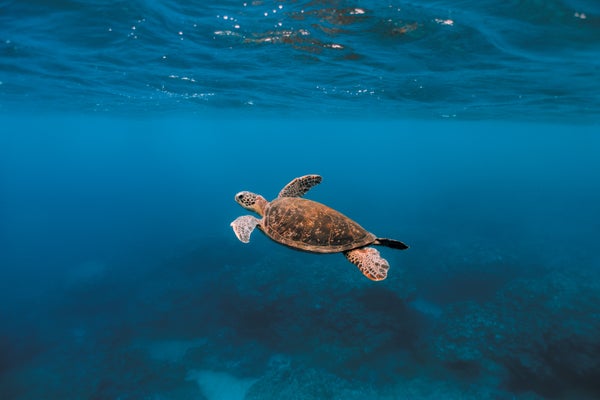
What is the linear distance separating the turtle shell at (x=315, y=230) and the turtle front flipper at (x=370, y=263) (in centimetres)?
16

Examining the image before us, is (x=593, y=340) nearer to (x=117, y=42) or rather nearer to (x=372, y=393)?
(x=372, y=393)

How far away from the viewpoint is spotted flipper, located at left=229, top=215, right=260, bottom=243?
5.37 m

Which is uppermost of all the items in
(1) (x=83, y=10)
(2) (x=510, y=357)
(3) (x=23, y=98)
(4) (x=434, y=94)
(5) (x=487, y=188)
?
(1) (x=83, y=10)

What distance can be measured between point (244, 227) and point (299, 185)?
1.97 meters

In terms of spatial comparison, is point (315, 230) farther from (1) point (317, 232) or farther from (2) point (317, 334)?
(2) point (317, 334)

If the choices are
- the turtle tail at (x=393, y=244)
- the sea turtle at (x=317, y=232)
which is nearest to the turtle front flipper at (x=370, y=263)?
the sea turtle at (x=317, y=232)

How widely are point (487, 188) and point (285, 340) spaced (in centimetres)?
4504

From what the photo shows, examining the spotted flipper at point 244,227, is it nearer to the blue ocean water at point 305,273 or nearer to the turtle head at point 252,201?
the turtle head at point 252,201

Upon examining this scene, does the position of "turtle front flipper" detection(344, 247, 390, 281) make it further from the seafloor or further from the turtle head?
the seafloor

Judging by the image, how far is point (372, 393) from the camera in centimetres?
1030

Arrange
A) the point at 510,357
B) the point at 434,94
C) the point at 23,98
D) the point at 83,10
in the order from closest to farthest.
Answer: the point at 83,10, the point at 510,357, the point at 434,94, the point at 23,98

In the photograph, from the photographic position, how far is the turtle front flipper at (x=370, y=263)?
492 cm

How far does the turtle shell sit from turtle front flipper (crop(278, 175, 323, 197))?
0.93m

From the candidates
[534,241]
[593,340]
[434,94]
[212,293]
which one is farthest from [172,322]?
[534,241]
